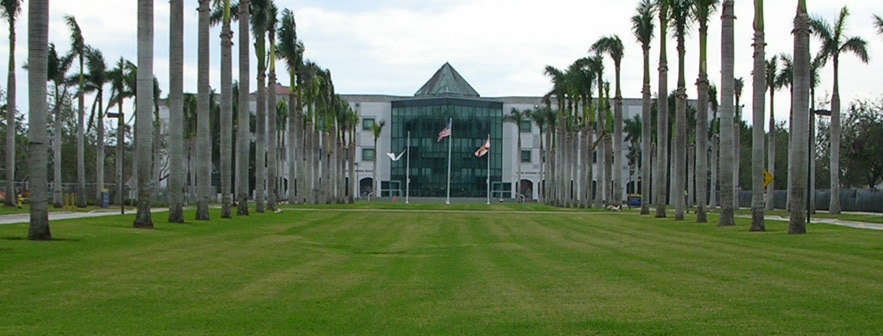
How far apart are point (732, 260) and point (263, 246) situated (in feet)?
36.2

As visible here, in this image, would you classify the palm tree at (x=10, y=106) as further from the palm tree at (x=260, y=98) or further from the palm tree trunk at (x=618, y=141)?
the palm tree trunk at (x=618, y=141)

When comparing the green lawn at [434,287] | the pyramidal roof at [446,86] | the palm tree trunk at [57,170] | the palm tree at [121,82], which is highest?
the pyramidal roof at [446,86]

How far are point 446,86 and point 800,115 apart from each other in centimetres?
10015

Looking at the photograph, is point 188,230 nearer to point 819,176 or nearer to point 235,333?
point 235,333

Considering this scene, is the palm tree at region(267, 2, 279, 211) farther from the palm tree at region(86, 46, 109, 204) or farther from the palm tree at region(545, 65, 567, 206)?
the palm tree at region(545, 65, 567, 206)

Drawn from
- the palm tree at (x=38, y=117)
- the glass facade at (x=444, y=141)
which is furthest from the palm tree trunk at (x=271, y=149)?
the glass facade at (x=444, y=141)

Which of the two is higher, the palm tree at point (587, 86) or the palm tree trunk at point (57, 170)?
the palm tree at point (587, 86)

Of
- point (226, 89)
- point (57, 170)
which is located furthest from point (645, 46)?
point (57, 170)

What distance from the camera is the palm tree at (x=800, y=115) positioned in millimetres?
30656

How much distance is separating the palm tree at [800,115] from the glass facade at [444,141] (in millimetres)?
96680

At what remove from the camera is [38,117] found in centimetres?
2345

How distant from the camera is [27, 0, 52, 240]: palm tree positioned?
76.2ft

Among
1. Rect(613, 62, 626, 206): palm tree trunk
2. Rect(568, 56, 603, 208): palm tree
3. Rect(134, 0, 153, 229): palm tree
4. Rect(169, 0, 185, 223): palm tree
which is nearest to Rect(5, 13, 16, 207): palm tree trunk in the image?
Rect(169, 0, 185, 223): palm tree

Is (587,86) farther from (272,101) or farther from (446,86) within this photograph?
(446,86)
